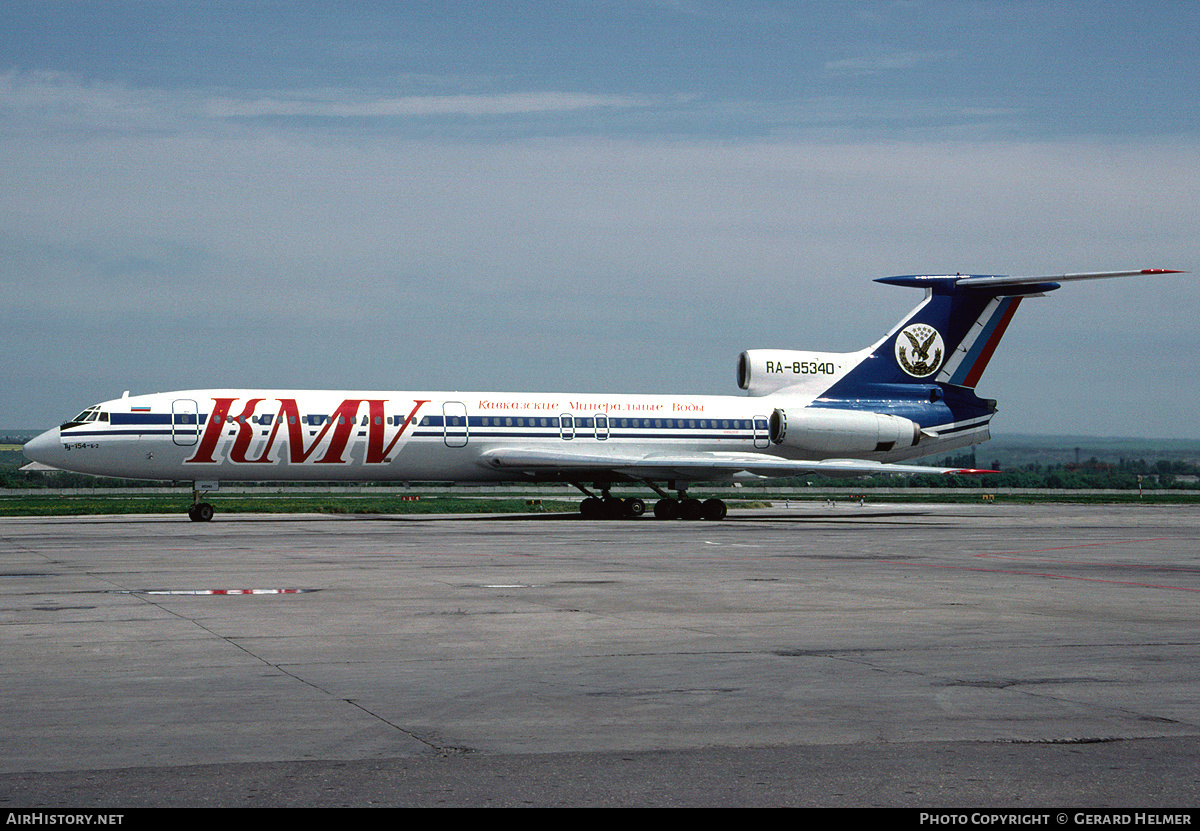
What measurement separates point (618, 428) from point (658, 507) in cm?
290

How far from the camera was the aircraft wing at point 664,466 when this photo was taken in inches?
1580

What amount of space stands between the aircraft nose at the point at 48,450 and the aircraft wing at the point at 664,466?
40.4 ft

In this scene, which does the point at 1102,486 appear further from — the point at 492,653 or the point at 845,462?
the point at 492,653

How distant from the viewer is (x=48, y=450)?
120 feet

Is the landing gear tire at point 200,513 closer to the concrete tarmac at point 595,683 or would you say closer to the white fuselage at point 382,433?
the white fuselage at point 382,433

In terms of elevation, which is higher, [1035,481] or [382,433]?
[382,433]

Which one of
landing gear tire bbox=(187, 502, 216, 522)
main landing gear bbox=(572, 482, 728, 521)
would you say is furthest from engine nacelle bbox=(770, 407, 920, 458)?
landing gear tire bbox=(187, 502, 216, 522)

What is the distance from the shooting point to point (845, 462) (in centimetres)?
4147

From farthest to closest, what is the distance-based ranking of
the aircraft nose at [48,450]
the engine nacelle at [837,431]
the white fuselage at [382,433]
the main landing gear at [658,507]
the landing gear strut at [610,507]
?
the landing gear strut at [610,507] < the engine nacelle at [837,431] < the main landing gear at [658,507] < the white fuselage at [382,433] < the aircraft nose at [48,450]

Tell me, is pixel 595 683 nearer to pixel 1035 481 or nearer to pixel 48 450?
pixel 48 450

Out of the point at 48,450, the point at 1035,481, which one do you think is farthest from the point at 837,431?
the point at 1035,481

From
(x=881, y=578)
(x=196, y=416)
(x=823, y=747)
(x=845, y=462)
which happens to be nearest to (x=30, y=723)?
(x=823, y=747)

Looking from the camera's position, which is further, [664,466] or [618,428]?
[618,428]

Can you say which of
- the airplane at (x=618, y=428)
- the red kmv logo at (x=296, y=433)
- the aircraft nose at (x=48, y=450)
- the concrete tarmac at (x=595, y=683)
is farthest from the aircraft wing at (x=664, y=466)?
the concrete tarmac at (x=595, y=683)
